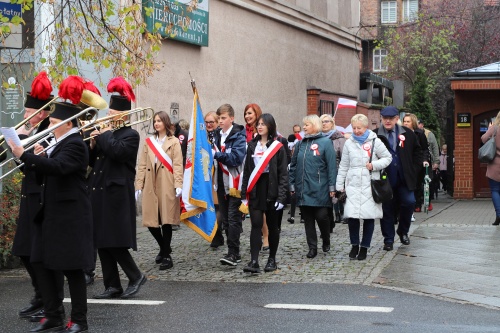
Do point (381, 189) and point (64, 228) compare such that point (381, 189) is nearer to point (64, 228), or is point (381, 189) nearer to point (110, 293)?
point (110, 293)

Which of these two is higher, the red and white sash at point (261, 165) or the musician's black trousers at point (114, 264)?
the red and white sash at point (261, 165)

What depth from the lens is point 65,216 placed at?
712cm

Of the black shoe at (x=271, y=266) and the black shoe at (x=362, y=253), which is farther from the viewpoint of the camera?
the black shoe at (x=362, y=253)

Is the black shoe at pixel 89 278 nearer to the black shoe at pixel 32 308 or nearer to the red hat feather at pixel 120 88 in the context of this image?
the black shoe at pixel 32 308

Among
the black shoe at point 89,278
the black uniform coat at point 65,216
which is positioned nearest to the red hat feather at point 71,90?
the black uniform coat at point 65,216

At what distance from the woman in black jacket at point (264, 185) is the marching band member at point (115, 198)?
1.74 metres

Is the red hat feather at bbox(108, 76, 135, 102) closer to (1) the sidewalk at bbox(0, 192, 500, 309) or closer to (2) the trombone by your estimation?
(2) the trombone

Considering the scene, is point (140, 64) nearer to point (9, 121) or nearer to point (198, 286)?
point (198, 286)

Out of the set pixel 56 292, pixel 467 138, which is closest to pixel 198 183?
pixel 56 292

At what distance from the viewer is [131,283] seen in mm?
8828

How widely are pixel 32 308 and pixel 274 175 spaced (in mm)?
3291

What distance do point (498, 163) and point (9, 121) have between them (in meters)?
8.45

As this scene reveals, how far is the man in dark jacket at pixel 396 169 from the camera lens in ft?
38.8

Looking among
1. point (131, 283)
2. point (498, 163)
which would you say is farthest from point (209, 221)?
point (498, 163)
